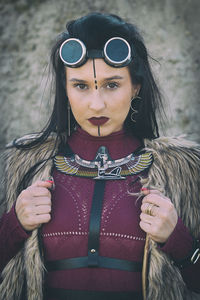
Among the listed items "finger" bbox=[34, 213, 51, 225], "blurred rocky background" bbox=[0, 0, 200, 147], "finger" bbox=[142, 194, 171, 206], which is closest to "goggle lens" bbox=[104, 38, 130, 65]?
"finger" bbox=[142, 194, 171, 206]

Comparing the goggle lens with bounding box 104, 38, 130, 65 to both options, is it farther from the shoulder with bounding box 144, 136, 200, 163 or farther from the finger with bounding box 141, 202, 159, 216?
the finger with bounding box 141, 202, 159, 216

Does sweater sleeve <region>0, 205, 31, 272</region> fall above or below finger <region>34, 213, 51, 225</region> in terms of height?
below

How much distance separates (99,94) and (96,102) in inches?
1.6

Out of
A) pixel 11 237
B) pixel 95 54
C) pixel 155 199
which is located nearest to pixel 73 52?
pixel 95 54

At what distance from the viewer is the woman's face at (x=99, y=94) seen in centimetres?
144

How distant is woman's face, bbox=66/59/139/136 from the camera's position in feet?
4.72

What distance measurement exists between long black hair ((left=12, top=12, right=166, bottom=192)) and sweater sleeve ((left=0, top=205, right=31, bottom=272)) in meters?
0.40

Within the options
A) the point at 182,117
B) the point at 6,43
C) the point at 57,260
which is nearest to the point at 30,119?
the point at 6,43

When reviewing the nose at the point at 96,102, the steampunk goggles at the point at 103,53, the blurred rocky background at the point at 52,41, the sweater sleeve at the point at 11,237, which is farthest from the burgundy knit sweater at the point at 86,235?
the blurred rocky background at the point at 52,41

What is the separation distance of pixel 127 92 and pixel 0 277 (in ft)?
3.37

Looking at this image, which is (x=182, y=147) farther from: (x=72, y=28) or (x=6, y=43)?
(x=6, y=43)

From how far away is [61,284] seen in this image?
1.40 metres

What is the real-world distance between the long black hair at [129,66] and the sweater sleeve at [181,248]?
509 millimetres

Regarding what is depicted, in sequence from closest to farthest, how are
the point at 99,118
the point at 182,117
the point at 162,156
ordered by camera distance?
the point at 99,118 → the point at 162,156 → the point at 182,117
